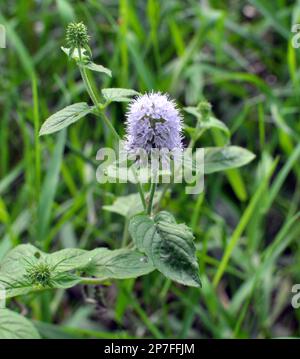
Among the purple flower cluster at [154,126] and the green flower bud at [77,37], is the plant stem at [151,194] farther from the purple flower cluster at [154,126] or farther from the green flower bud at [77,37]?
the green flower bud at [77,37]

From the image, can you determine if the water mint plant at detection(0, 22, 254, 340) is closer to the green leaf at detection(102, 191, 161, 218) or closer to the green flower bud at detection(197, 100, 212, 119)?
the green leaf at detection(102, 191, 161, 218)

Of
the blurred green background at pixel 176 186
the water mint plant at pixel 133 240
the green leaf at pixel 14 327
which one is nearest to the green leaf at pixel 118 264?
the water mint plant at pixel 133 240

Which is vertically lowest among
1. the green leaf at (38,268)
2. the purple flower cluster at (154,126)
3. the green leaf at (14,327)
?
the green leaf at (14,327)

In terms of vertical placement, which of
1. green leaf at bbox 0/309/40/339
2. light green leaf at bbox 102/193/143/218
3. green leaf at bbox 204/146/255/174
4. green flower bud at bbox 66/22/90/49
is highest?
green flower bud at bbox 66/22/90/49

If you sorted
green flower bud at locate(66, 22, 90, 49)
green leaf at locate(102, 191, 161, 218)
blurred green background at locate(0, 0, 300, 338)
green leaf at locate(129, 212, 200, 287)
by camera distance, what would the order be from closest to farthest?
green leaf at locate(129, 212, 200, 287), green flower bud at locate(66, 22, 90, 49), green leaf at locate(102, 191, 161, 218), blurred green background at locate(0, 0, 300, 338)

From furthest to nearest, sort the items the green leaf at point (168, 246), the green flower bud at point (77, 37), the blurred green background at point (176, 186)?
the blurred green background at point (176, 186) → the green flower bud at point (77, 37) → the green leaf at point (168, 246)

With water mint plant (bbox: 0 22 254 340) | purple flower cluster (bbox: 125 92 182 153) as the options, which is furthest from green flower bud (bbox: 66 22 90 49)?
purple flower cluster (bbox: 125 92 182 153)
